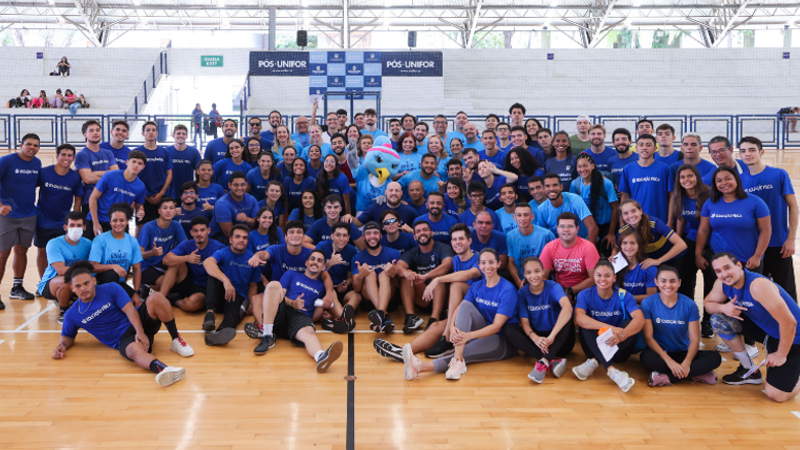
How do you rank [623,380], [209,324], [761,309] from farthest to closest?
[209,324] → [623,380] → [761,309]

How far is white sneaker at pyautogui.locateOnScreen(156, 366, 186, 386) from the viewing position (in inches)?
194

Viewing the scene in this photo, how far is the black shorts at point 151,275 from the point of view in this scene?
7.01m

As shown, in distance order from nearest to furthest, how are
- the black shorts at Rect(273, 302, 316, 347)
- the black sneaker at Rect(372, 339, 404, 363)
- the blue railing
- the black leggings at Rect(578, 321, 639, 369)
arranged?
1. the black leggings at Rect(578, 321, 639, 369)
2. the black sneaker at Rect(372, 339, 404, 363)
3. the black shorts at Rect(273, 302, 316, 347)
4. the blue railing

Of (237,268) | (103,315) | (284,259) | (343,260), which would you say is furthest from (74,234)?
(343,260)

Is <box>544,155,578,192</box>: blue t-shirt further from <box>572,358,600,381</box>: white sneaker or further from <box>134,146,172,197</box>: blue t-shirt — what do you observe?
<box>134,146,172,197</box>: blue t-shirt

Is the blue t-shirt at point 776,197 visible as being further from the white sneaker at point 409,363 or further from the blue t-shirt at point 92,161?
the blue t-shirt at point 92,161

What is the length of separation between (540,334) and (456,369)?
0.87m

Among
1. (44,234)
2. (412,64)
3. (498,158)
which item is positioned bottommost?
(44,234)

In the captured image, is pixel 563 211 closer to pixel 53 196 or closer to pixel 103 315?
pixel 103 315

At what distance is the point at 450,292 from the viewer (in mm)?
6000

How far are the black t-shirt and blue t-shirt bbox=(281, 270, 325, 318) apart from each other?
103 cm

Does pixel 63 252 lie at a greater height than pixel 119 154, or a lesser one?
lesser

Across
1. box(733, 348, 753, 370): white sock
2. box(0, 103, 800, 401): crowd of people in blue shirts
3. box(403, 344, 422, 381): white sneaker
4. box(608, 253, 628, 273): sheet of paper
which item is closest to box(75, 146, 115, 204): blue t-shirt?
box(0, 103, 800, 401): crowd of people in blue shirts

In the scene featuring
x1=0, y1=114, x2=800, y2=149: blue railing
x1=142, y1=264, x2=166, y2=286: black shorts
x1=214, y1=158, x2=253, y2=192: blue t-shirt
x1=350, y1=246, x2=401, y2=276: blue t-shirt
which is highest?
x1=0, y1=114, x2=800, y2=149: blue railing
